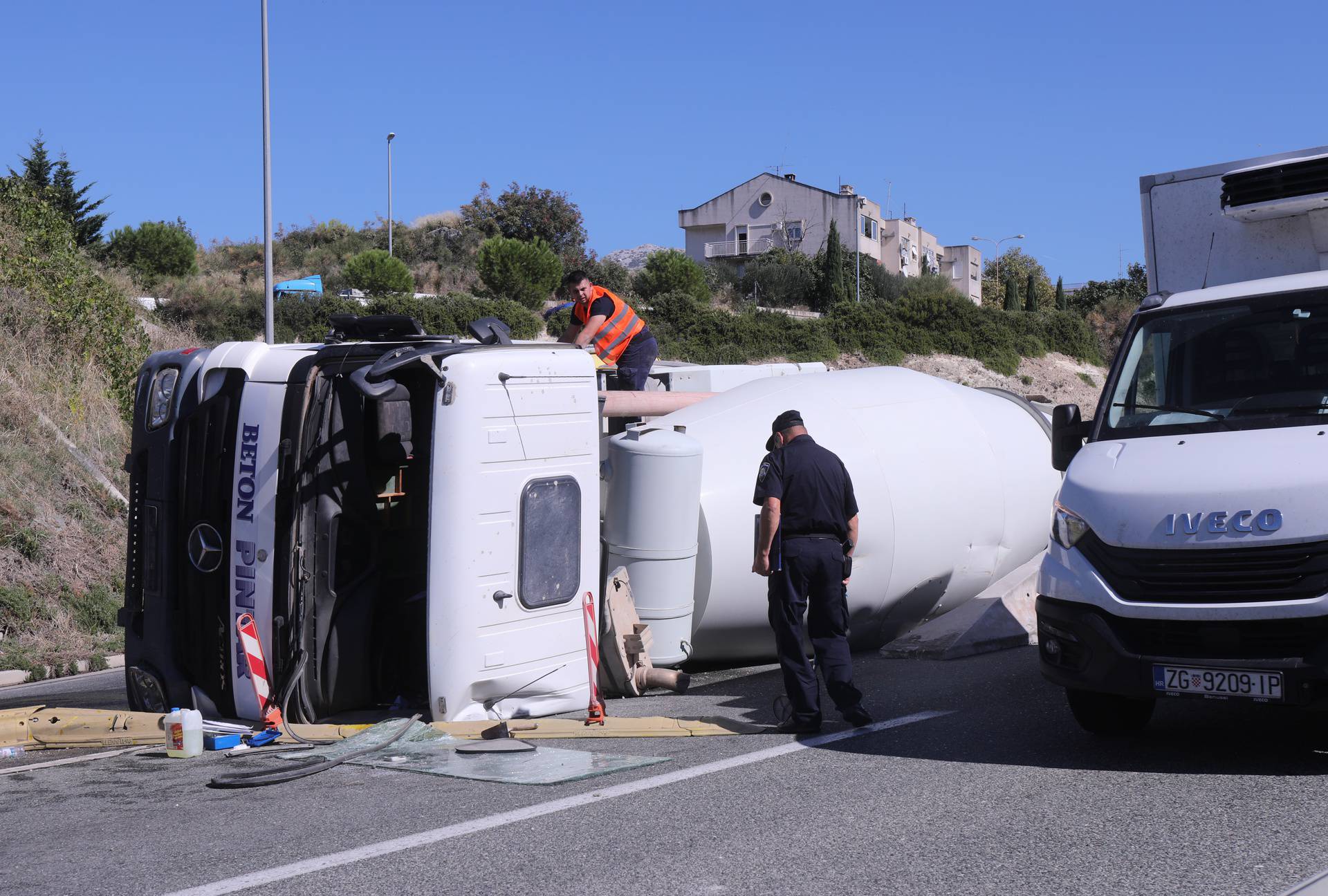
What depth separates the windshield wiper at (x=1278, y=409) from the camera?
6465mm

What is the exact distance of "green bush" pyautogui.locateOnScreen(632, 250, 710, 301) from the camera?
52.2m

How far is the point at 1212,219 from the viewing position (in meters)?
8.59

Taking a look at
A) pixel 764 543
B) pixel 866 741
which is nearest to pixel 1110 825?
pixel 866 741

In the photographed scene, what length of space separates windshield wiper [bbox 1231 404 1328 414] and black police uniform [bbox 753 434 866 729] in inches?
81.7

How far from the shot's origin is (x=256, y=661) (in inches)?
288

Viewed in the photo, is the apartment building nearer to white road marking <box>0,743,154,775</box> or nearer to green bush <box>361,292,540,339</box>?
green bush <box>361,292,540,339</box>

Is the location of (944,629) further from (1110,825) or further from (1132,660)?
(1110,825)

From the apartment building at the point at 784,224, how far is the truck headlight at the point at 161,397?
227 ft

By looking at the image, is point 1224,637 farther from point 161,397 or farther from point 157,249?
point 157,249

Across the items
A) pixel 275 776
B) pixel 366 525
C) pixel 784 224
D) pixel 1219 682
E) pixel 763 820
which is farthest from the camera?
pixel 784 224

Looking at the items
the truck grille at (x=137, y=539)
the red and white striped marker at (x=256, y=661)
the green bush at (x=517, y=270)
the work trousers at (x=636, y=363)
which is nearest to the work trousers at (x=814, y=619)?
the red and white striped marker at (x=256, y=661)

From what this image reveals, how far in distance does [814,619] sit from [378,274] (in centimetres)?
4140

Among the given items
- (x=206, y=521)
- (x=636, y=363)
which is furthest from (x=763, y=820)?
(x=636, y=363)

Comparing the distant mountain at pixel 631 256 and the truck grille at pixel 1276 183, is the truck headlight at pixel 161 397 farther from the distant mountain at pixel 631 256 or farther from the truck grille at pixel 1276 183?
the distant mountain at pixel 631 256
